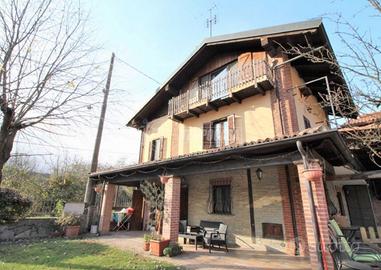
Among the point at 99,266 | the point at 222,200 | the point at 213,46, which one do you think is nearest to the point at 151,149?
the point at 222,200

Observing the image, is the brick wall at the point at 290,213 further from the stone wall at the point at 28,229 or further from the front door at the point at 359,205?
the stone wall at the point at 28,229

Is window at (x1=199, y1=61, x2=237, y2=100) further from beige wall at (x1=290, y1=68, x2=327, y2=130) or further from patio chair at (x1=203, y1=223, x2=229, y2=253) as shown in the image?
patio chair at (x1=203, y1=223, x2=229, y2=253)

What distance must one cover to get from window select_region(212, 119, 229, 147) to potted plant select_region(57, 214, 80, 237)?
7515mm

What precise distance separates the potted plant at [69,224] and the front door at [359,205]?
42.6 feet

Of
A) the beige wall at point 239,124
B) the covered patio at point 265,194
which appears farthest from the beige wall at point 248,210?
the beige wall at point 239,124

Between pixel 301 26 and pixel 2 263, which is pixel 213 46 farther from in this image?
pixel 2 263

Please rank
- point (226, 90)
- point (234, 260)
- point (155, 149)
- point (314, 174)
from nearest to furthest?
point (314, 174), point (234, 260), point (226, 90), point (155, 149)

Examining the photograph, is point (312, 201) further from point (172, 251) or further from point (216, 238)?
point (172, 251)

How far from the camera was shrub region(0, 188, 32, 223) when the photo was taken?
9391 millimetres

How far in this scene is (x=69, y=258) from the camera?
255 inches

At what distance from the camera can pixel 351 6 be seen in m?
3.49

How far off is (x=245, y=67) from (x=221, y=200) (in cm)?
582

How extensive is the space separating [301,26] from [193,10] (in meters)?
4.05

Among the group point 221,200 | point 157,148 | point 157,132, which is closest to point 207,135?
point 221,200
